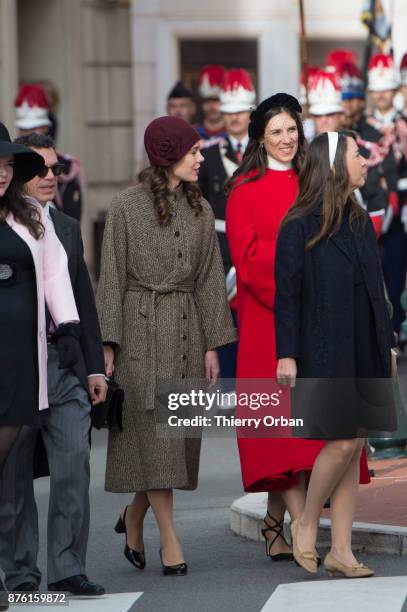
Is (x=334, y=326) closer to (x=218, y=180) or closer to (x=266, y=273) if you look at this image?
(x=266, y=273)

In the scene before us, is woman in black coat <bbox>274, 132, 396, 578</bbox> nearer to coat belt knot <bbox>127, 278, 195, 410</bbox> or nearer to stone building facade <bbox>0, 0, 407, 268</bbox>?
coat belt knot <bbox>127, 278, 195, 410</bbox>

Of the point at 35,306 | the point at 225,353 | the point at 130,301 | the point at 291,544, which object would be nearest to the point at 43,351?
the point at 35,306

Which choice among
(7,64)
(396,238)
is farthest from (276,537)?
(7,64)

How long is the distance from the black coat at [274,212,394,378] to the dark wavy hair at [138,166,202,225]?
76 cm

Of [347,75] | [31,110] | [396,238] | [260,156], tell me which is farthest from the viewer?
[347,75]

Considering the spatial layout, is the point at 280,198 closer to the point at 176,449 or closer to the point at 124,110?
the point at 176,449

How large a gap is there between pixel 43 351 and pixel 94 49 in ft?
58.4

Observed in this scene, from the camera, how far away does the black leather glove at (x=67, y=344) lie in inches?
324

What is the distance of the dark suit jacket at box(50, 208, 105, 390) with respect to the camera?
8.40 metres

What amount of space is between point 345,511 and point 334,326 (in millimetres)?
747

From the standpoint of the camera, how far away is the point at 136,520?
30.2 ft

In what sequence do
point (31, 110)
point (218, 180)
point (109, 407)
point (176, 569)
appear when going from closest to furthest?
1. point (109, 407)
2. point (176, 569)
3. point (218, 180)
4. point (31, 110)

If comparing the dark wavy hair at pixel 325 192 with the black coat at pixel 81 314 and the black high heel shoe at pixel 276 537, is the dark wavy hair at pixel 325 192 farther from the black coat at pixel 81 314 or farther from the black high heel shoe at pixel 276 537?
the black high heel shoe at pixel 276 537

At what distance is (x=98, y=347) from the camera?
8.44 meters
